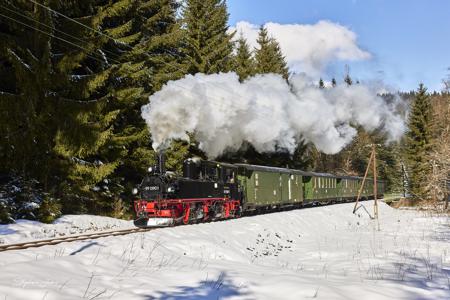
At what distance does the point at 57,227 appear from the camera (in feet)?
54.3

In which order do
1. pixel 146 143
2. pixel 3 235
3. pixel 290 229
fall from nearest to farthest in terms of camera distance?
pixel 3 235 < pixel 290 229 < pixel 146 143

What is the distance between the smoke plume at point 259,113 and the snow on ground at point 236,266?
6328 mm

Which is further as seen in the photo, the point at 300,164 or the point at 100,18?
the point at 300,164

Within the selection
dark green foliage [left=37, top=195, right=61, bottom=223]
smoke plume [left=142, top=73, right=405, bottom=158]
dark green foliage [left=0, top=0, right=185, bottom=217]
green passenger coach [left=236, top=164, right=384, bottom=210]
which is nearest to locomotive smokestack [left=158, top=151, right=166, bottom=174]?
dark green foliage [left=0, top=0, right=185, bottom=217]

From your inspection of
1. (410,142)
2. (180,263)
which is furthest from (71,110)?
(410,142)

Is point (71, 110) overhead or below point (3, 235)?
overhead

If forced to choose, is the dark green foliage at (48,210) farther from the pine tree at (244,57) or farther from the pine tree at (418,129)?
the pine tree at (418,129)

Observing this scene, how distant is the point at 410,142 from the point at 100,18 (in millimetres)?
41262

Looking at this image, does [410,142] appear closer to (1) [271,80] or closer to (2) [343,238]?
(1) [271,80]

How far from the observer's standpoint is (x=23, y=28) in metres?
17.1

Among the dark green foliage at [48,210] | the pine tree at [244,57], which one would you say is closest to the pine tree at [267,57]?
the pine tree at [244,57]

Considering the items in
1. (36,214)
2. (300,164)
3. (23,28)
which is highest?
(23,28)

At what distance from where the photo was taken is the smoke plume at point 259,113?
2203cm

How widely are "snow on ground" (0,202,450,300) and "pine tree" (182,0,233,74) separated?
14206 mm
